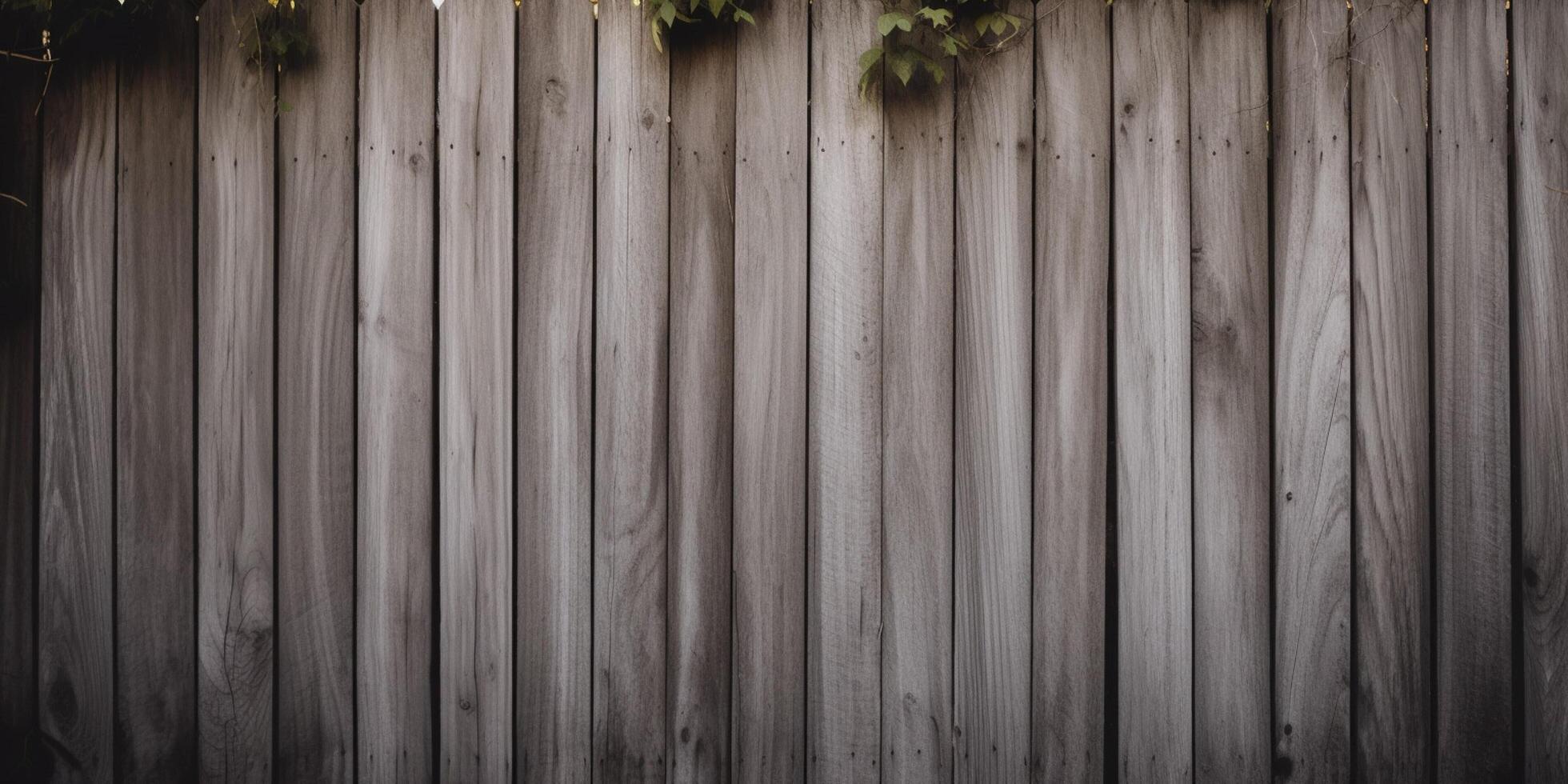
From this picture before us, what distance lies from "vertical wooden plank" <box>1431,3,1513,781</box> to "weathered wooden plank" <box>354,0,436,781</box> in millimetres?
2307

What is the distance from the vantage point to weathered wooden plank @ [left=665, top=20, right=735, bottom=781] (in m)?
1.77

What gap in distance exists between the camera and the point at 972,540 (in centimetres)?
176

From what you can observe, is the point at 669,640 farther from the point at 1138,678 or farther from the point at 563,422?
the point at 1138,678

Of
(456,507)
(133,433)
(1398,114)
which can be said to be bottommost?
(456,507)

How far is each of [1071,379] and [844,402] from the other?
0.52 metres

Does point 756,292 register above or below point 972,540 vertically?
above

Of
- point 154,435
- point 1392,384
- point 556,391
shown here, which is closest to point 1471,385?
point 1392,384

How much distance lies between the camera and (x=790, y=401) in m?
1.77

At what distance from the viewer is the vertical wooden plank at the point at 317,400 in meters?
1.79

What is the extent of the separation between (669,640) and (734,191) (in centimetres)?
105

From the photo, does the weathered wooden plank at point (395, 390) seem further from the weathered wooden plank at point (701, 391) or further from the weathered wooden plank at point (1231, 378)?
the weathered wooden plank at point (1231, 378)

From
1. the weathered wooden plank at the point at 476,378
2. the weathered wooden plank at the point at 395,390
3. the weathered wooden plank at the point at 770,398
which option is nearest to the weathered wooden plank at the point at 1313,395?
the weathered wooden plank at the point at 770,398

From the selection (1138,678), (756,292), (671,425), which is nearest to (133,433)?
(671,425)

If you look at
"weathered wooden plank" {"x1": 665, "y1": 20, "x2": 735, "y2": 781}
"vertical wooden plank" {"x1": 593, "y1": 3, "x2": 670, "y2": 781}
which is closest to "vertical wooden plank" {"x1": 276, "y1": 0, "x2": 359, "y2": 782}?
"vertical wooden plank" {"x1": 593, "y1": 3, "x2": 670, "y2": 781}
